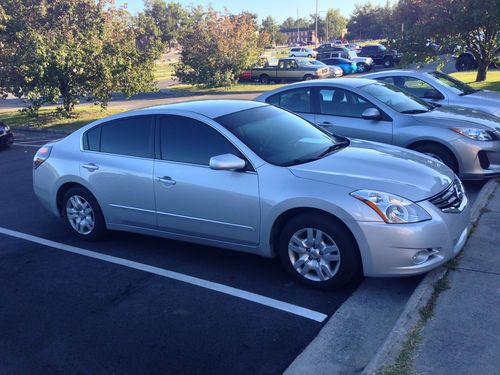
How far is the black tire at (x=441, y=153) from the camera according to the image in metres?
6.80

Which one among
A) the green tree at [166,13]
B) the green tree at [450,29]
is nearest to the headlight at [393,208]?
the green tree at [450,29]

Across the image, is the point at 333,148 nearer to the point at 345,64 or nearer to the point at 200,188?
the point at 200,188

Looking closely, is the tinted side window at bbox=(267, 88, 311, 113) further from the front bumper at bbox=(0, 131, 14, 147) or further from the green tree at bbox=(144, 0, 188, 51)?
the green tree at bbox=(144, 0, 188, 51)

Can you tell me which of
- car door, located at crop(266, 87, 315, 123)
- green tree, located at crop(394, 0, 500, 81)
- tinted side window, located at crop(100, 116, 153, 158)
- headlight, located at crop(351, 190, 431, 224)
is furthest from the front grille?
green tree, located at crop(394, 0, 500, 81)

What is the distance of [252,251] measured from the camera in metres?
4.68

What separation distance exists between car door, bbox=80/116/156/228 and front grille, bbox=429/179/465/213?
2.75 meters

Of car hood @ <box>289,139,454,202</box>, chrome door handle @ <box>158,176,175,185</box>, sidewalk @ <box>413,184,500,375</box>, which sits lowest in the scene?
sidewalk @ <box>413,184,500,375</box>

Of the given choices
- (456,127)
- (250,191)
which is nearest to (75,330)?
(250,191)

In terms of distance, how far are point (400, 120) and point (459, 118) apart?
0.88 metres

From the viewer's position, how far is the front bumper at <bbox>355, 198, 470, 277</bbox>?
3.94 m

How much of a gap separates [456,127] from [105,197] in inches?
186

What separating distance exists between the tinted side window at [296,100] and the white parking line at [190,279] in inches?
154

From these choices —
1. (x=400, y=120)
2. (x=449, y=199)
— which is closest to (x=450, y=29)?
(x=400, y=120)

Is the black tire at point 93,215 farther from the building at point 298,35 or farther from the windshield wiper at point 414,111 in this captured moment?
the building at point 298,35
